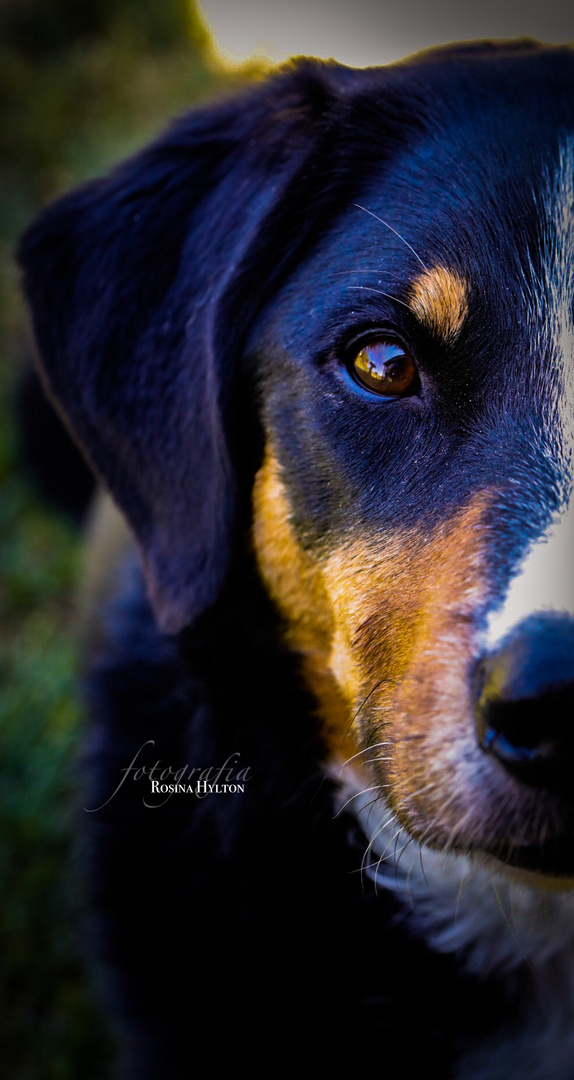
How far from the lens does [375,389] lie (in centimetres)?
164

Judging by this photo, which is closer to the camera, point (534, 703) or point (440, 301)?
point (534, 703)

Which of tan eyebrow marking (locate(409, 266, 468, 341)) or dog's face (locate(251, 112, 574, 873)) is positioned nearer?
dog's face (locate(251, 112, 574, 873))

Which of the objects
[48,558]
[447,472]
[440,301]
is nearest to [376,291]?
[440,301]

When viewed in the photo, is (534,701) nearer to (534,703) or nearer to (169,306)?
(534,703)

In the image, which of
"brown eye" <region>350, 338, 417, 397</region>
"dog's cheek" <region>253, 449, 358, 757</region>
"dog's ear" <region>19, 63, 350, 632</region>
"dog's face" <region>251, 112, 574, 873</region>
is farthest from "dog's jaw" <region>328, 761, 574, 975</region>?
"brown eye" <region>350, 338, 417, 397</region>

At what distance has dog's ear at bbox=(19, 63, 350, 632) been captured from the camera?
1.89m

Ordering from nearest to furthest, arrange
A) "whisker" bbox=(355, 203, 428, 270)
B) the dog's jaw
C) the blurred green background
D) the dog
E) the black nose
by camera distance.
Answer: the black nose < the dog < "whisker" bbox=(355, 203, 428, 270) < the dog's jaw < the blurred green background

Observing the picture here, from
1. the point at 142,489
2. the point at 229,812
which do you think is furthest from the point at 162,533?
the point at 229,812

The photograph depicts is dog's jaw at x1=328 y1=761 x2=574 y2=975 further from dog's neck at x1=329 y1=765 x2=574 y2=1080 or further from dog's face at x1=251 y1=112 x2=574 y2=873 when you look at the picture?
dog's face at x1=251 y1=112 x2=574 y2=873

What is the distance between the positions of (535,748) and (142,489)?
→ 3.80 feet

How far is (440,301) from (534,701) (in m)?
0.73

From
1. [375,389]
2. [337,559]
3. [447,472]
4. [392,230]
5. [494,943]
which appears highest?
[392,230]

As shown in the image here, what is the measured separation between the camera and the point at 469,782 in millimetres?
1431

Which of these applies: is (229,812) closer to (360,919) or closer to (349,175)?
(360,919)
